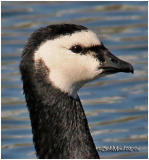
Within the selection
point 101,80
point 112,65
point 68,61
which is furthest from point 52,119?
point 101,80

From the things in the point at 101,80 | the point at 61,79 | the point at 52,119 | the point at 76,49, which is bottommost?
the point at 101,80

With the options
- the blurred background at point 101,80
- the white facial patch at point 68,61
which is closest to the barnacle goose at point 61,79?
the white facial patch at point 68,61

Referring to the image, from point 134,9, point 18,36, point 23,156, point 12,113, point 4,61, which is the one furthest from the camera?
point 134,9

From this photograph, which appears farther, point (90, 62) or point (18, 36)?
point (18, 36)

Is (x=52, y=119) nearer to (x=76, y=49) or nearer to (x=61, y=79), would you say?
(x=61, y=79)

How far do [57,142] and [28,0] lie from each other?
9.45 m

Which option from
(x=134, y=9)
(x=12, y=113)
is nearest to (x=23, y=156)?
(x=12, y=113)

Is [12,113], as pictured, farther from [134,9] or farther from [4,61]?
[134,9]

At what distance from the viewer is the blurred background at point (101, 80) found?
12.8 m

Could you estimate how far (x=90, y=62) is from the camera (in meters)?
8.77

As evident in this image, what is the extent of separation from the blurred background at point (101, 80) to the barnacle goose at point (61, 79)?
3359mm

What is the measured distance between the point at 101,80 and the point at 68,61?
242 inches

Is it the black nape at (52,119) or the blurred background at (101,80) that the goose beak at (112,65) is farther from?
the blurred background at (101,80)

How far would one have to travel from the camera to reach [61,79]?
27.9 ft
